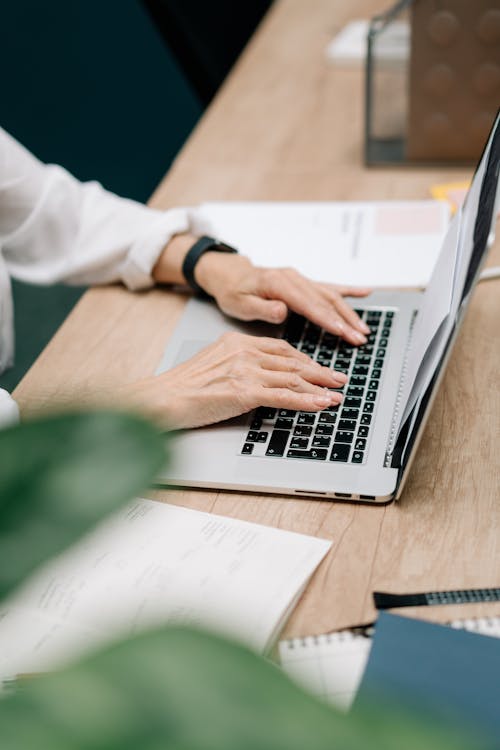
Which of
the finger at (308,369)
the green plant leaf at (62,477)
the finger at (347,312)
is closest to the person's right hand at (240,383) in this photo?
the finger at (308,369)

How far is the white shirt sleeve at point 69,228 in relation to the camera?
43.4 inches

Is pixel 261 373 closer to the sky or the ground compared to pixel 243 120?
closer to the sky

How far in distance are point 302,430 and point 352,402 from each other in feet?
0.21

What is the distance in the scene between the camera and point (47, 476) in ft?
0.51

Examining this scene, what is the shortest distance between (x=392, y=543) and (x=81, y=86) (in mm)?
2638

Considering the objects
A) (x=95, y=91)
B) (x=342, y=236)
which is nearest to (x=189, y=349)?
(x=342, y=236)

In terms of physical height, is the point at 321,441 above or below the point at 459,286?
below

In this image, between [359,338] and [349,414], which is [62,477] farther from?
[359,338]

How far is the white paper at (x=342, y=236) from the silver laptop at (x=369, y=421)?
0.65 ft

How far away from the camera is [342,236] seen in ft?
Answer: 3.76

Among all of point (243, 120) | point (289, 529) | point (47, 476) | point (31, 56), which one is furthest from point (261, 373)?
point (31, 56)

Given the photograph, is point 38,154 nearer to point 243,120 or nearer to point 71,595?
point 243,120

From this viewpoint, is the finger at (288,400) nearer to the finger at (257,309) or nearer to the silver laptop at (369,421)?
the silver laptop at (369,421)

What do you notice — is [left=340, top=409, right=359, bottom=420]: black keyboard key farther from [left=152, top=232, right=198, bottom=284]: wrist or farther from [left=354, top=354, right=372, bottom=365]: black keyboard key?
[left=152, top=232, right=198, bottom=284]: wrist
